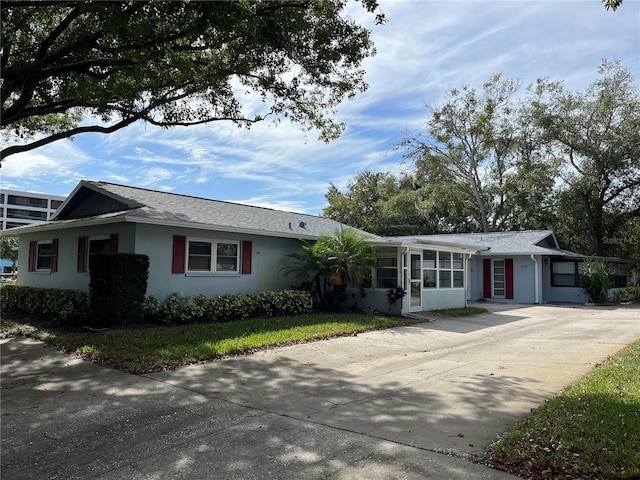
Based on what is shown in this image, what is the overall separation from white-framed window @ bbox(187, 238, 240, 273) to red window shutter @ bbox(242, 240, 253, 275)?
17cm

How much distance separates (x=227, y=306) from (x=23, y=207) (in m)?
101

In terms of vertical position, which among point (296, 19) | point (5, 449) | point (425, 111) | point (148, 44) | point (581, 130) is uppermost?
point (425, 111)

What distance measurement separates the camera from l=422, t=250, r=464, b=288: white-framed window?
1633 cm

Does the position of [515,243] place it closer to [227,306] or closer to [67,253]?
[227,306]

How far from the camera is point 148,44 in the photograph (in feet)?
27.3

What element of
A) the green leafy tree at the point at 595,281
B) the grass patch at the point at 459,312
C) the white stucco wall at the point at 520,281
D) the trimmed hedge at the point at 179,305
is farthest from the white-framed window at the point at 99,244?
the green leafy tree at the point at 595,281

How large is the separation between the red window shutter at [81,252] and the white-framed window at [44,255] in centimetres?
211

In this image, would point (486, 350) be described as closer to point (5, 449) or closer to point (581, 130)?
point (5, 449)

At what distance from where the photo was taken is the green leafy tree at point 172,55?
7656 millimetres

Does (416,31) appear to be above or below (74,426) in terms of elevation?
above

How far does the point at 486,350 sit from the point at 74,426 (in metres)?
7.76

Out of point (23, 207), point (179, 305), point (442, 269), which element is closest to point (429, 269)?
point (442, 269)

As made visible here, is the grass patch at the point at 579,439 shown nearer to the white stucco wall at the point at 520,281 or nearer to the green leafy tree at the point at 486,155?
the white stucco wall at the point at 520,281

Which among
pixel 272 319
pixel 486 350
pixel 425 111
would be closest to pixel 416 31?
pixel 486 350
